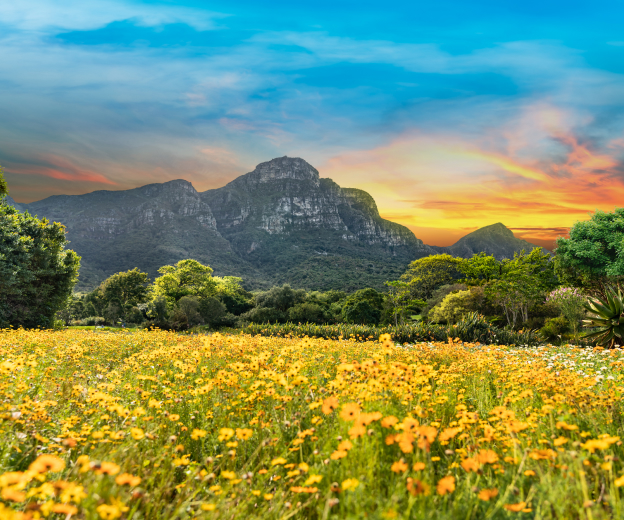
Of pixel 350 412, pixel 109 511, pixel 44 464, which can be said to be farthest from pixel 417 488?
pixel 44 464

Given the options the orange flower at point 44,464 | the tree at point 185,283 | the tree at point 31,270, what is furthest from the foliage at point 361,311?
the orange flower at point 44,464

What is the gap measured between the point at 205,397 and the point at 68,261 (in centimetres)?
2233

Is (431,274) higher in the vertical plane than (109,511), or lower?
higher

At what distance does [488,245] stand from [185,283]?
179150 millimetres

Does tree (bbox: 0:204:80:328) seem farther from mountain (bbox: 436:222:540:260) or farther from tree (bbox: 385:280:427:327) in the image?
mountain (bbox: 436:222:540:260)

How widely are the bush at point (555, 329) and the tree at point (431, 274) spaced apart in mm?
27182

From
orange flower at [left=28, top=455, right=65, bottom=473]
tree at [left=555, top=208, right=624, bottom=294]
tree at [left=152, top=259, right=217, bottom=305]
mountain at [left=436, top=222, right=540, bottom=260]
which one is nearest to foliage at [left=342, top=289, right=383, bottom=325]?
tree at [left=555, top=208, right=624, bottom=294]

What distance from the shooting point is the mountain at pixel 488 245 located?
572 ft

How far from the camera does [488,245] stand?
182250 millimetres

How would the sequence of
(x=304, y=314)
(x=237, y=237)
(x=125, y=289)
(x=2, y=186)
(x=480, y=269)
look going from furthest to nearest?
(x=237, y=237) < (x=480, y=269) < (x=125, y=289) < (x=304, y=314) < (x=2, y=186)

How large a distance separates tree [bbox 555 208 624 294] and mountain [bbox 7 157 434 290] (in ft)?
167

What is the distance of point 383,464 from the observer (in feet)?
8.47

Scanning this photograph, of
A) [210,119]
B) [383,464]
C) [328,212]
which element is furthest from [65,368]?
[328,212]

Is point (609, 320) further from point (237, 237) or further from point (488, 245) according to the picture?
point (488, 245)
